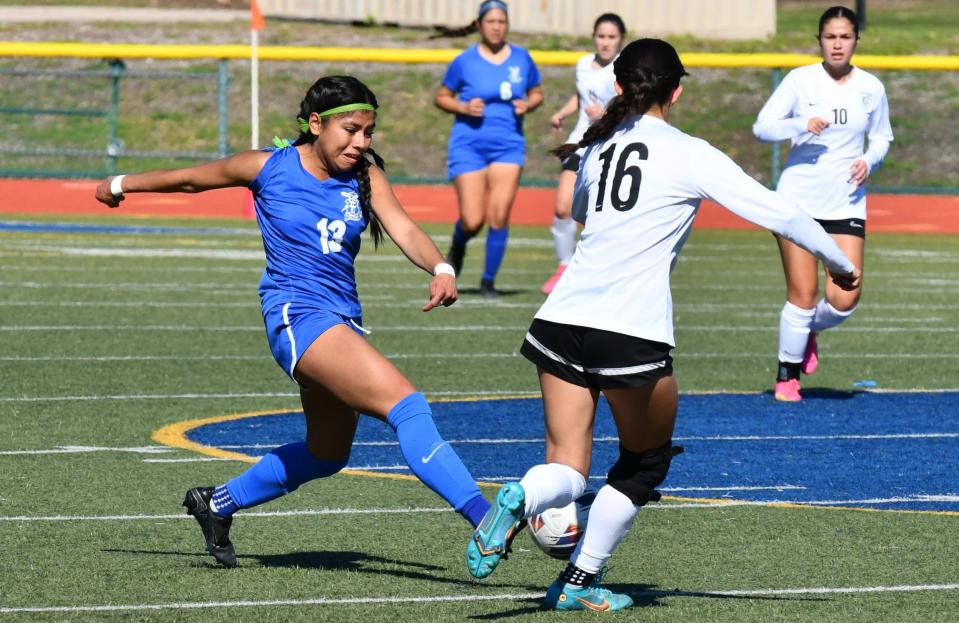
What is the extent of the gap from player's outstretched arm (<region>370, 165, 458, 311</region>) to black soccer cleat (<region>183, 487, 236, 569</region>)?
1.04 meters

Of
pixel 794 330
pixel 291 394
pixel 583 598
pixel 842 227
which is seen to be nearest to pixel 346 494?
pixel 583 598

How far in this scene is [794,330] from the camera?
1104 centimetres

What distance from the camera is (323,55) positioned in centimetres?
2564

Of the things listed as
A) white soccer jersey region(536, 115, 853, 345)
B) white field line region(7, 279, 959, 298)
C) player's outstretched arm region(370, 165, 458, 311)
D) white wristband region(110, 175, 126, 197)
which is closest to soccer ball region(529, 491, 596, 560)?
white soccer jersey region(536, 115, 853, 345)

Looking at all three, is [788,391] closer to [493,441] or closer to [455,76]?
[493,441]

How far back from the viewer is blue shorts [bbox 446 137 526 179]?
16.2m

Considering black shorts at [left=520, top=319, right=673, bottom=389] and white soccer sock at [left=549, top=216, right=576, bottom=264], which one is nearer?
black shorts at [left=520, top=319, right=673, bottom=389]

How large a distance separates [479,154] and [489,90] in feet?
1.79

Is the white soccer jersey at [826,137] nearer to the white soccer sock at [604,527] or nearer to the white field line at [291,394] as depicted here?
the white field line at [291,394]

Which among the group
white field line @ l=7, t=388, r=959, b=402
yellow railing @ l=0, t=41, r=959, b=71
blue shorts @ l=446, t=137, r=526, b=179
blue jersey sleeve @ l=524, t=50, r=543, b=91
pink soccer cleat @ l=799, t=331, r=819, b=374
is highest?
yellow railing @ l=0, t=41, r=959, b=71

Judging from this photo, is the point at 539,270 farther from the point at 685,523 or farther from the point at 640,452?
the point at 640,452

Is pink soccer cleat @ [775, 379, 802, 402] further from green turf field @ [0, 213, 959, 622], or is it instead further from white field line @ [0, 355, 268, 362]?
white field line @ [0, 355, 268, 362]

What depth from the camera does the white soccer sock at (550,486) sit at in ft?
18.9

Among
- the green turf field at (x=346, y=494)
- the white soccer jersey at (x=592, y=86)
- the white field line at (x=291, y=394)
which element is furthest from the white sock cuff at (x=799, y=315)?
the white soccer jersey at (x=592, y=86)
